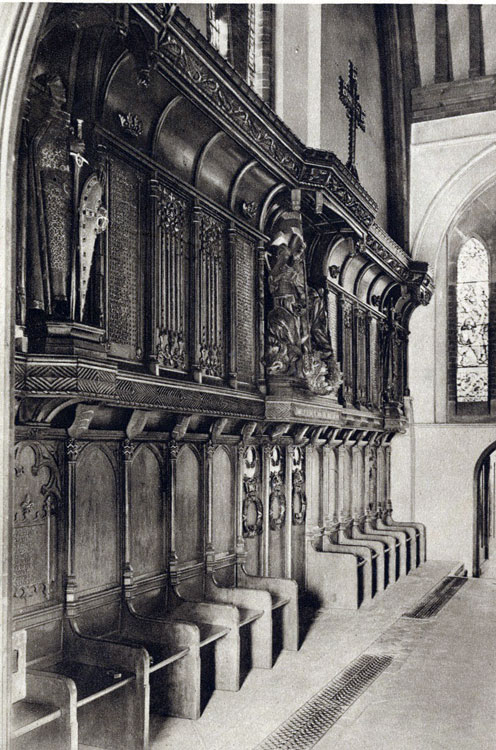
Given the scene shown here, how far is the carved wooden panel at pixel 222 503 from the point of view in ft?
19.5

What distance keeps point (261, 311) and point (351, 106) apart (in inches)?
164

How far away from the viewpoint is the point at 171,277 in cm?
527

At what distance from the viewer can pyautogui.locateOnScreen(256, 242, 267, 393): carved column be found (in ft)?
21.6

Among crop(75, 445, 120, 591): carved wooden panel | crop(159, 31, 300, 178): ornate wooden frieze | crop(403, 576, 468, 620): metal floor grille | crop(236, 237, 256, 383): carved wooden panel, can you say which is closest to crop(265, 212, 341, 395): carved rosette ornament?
crop(236, 237, 256, 383): carved wooden panel

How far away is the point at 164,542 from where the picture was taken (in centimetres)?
521

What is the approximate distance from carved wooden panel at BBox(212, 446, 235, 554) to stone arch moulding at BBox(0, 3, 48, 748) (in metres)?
3.50

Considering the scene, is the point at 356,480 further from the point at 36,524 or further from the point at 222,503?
the point at 36,524

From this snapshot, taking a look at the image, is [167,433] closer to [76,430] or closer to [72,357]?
[76,430]

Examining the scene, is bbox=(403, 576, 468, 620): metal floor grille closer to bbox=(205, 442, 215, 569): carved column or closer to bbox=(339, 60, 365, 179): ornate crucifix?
bbox=(205, 442, 215, 569): carved column

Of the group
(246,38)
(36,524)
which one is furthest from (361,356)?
(36,524)

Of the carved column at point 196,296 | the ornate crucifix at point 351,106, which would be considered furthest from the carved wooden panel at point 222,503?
the ornate crucifix at point 351,106

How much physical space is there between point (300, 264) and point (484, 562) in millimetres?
8053

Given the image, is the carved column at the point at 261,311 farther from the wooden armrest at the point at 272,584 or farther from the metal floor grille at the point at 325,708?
the metal floor grille at the point at 325,708

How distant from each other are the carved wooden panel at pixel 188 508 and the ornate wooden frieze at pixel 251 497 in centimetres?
75
